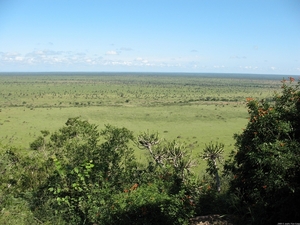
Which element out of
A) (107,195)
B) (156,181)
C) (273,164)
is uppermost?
(273,164)

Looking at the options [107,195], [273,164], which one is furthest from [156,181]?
[273,164]

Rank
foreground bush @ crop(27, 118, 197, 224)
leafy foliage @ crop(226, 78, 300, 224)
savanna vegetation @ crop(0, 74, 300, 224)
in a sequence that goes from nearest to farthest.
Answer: leafy foliage @ crop(226, 78, 300, 224)
savanna vegetation @ crop(0, 74, 300, 224)
foreground bush @ crop(27, 118, 197, 224)

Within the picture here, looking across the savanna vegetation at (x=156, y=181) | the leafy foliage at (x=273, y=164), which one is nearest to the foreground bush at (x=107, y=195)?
the savanna vegetation at (x=156, y=181)

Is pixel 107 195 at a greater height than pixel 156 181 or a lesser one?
greater

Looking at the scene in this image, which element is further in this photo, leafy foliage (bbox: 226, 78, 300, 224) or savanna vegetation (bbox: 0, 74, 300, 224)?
savanna vegetation (bbox: 0, 74, 300, 224)

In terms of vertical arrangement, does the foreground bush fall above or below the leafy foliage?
below

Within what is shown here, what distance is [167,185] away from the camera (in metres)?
10.7

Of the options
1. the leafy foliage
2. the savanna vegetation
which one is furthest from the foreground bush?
the leafy foliage

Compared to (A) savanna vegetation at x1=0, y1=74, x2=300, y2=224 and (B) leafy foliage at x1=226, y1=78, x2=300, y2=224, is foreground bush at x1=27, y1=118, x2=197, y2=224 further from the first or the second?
(B) leafy foliage at x1=226, y1=78, x2=300, y2=224

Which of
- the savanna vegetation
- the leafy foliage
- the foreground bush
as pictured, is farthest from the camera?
the foreground bush

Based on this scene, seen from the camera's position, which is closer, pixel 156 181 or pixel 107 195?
pixel 107 195

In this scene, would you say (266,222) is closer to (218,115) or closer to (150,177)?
(150,177)

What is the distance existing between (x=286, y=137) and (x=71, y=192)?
6.74m

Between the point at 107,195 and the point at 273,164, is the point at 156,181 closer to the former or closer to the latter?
the point at 107,195
